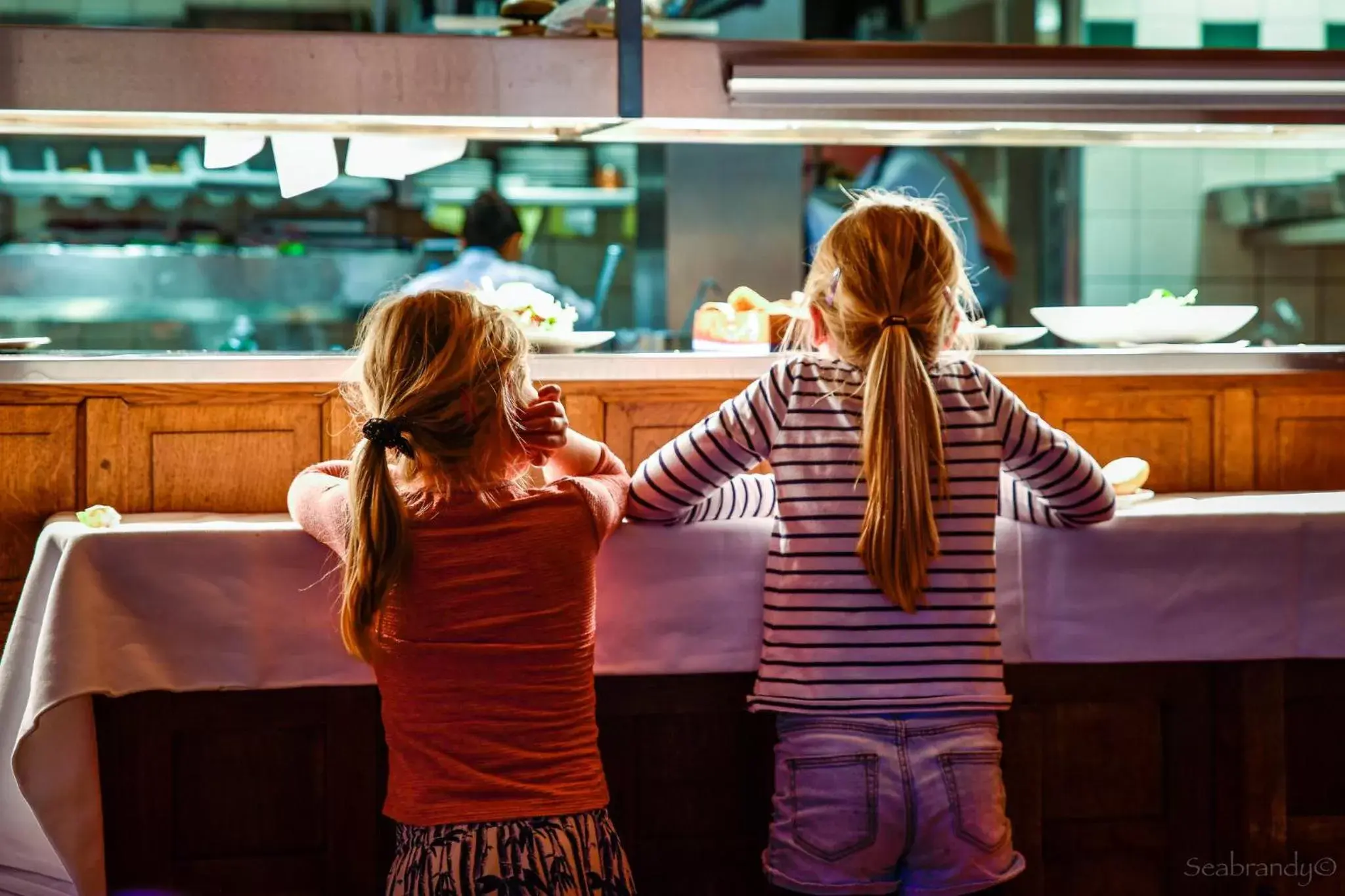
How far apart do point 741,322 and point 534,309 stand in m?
0.40

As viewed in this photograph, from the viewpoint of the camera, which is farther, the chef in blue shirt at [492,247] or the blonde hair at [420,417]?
the chef in blue shirt at [492,247]

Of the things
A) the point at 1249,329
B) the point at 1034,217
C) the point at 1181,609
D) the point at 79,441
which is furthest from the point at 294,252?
the point at 1181,609

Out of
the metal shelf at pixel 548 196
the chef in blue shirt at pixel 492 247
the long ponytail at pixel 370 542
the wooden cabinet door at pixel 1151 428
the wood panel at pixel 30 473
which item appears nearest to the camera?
the long ponytail at pixel 370 542

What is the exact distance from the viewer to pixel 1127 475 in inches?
90.4

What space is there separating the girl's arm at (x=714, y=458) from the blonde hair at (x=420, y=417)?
26cm

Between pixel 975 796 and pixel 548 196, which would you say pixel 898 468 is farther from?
pixel 548 196

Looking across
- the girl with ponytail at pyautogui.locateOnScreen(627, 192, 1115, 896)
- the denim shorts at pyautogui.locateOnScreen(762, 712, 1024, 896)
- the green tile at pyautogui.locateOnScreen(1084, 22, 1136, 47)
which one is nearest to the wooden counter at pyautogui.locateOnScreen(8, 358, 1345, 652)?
the girl with ponytail at pyautogui.locateOnScreen(627, 192, 1115, 896)

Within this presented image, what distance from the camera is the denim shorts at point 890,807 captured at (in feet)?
5.39

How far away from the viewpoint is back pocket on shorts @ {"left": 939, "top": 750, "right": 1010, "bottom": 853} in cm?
165

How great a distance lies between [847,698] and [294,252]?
4.52 meters

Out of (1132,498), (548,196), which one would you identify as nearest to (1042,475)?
(1132,498)

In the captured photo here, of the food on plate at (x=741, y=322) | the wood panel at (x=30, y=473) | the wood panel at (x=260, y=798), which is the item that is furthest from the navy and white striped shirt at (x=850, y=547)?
the wood panel at (x=30, y=473)

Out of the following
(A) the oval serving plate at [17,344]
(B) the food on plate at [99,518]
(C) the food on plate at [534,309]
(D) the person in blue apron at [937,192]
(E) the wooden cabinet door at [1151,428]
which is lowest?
(B) the food on plate at [99,518]

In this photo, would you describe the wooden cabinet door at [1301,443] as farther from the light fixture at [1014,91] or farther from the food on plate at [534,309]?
the food on plate at [534,309]
